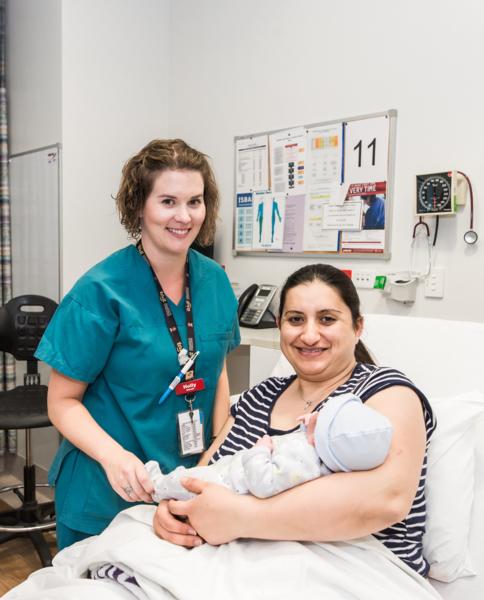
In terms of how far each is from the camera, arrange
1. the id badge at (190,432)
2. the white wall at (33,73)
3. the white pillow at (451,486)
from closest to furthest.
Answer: the white pillow at (451,486) → the id badge at (190,432) → the white wall at (33,73)

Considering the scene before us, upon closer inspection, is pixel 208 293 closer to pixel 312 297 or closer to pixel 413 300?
pixel 312 297

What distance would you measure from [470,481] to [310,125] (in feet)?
6.42

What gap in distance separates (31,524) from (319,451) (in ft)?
5.95

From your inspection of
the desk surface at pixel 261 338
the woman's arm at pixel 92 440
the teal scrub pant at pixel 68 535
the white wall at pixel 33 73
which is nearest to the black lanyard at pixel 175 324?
the woman's arm at pixel 92 440

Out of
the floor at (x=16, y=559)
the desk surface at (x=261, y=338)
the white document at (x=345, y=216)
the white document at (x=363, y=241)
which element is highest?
the white document at (x=345, y=216)

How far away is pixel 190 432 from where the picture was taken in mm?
1426

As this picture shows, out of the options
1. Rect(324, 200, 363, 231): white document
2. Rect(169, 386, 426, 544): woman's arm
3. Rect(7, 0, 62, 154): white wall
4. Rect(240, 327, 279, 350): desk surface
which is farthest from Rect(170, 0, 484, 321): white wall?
Rect(169, 386, 426, 544): woman's arm

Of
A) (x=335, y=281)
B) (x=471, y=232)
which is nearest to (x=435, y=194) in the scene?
(x=471, y=232)

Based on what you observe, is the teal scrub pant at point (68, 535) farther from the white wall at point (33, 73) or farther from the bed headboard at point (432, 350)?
the white wall at point (33, 73)

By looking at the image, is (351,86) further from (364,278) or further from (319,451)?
(319,451)

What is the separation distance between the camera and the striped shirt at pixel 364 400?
112 cm

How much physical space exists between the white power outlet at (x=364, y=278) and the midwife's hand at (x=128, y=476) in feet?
5.42

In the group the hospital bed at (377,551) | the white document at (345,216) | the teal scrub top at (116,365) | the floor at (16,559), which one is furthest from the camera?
the white document at (345,216)

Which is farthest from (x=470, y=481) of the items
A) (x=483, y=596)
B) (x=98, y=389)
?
(x=98, y=389)
